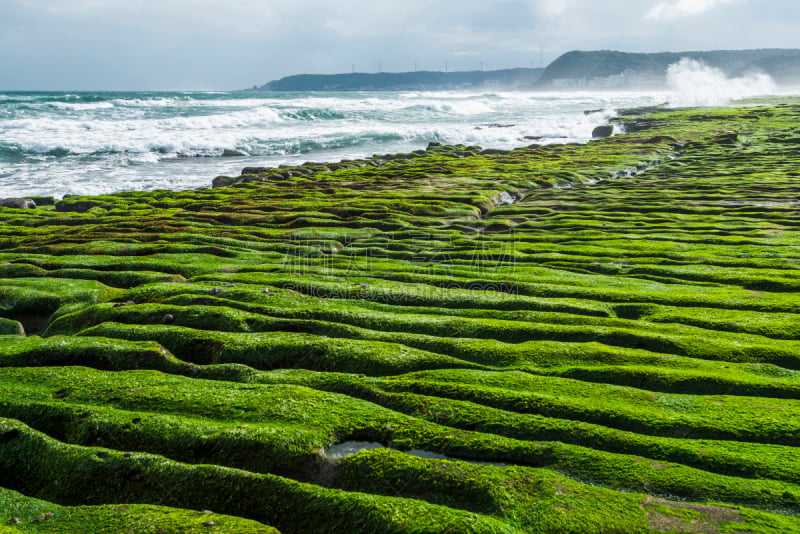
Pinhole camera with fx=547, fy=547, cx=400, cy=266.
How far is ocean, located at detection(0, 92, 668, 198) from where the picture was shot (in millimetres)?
50688

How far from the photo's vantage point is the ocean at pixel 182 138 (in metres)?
50.7

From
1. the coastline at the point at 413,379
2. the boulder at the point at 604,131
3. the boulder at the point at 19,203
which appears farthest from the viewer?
the boulder at the point at 604,131

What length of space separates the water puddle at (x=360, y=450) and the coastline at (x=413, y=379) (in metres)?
0.08

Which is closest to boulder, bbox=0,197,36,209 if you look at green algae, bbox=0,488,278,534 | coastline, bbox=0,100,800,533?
coastline, bbox=0,100,800,533

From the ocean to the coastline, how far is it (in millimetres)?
32139

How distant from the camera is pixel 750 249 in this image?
1759cm

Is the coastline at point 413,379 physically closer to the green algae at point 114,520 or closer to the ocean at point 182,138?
the green algae at point 114,520

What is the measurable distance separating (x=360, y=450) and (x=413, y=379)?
2.04 meters

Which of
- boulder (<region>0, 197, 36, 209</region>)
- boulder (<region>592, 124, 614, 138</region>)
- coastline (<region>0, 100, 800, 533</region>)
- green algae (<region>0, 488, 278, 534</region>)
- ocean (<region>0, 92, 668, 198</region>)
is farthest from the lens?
boulder (<region>592, 124, 614, 138</region>)

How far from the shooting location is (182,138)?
73000 millimetres

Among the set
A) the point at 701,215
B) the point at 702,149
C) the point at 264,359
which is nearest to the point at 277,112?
the point at 702,149

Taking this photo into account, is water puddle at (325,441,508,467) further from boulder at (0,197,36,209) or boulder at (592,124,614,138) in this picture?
boulder at (592,124,614,138)

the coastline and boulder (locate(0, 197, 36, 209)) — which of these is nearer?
the coastline

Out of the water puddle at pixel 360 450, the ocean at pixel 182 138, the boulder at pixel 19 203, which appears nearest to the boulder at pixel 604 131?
the ocean at pixel 182 138
